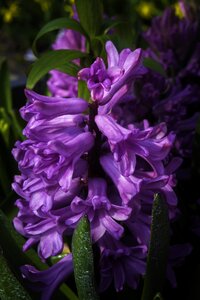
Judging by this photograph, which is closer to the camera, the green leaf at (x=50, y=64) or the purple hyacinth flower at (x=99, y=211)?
the purple hyacinth flower at (x=99, y=211)

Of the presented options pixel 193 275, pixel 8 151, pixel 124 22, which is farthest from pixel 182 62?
pixel 193 275

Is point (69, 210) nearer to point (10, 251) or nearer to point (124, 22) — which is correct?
point (10, 251)

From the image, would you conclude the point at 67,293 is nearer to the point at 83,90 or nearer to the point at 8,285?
the point at 8,285

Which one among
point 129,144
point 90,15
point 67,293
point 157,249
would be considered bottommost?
point 67,293

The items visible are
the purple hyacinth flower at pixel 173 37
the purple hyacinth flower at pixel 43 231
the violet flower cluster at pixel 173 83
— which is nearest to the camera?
the purple hyacinth flower at pixel 43 231

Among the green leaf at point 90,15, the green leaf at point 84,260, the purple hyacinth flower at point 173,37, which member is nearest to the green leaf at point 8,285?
the green leaf at point 84,260

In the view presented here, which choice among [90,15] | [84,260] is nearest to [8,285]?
[84,260]

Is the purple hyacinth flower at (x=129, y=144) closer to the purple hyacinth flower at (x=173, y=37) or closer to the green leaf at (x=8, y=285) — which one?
the green leaf at (x=8, y=285)
